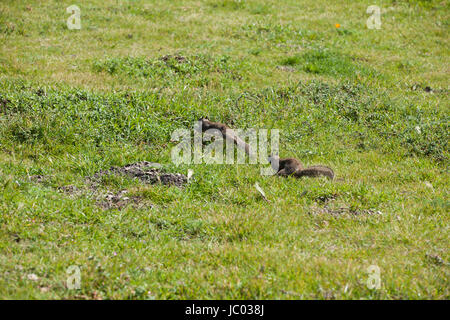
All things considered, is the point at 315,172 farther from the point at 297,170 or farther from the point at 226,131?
the point at 226,131

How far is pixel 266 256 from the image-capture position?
182 inches

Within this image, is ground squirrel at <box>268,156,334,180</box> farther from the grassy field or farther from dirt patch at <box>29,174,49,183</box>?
dirt patch at <box>29,174,49,183</box>

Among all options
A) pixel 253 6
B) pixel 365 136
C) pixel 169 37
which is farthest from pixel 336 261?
pixel 253 6

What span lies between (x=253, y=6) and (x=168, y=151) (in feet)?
31.8

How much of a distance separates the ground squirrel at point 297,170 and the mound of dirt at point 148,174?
1.42m

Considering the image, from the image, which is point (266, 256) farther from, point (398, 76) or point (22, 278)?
point (398, 76)

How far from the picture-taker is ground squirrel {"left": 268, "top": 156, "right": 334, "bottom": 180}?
650cm

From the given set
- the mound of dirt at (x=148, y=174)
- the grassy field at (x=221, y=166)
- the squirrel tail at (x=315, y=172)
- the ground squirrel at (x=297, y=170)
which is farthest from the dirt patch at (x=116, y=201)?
the squirrel tail at (x=315, y=172)

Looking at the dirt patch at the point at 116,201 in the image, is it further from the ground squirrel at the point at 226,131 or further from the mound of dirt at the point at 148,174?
the ground squirrel at the point at 226,131

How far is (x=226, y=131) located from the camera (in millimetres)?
7570

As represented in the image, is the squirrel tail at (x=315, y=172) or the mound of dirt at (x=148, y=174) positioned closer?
the mound of dirt at (x=148, y=174)

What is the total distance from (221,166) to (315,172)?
134 cm

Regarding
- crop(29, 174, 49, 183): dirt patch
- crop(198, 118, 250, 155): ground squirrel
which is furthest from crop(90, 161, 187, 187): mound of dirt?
crop(198, 118, 250, 155): ground squirrel

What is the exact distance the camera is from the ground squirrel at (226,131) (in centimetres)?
736
